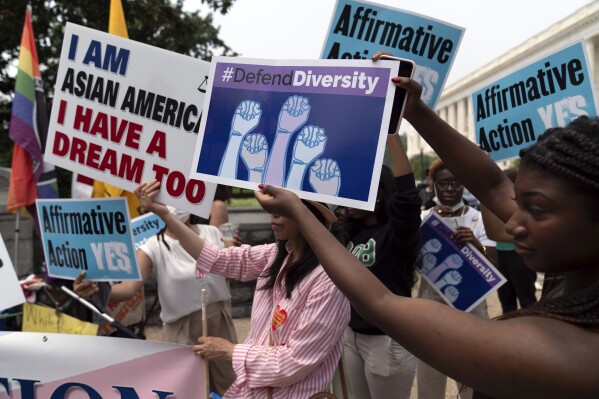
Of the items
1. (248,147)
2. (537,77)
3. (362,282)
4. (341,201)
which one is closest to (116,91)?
(248,147)

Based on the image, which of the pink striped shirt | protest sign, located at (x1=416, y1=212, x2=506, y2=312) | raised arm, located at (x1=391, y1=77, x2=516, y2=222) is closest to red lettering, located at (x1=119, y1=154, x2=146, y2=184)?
the pink striped shirt

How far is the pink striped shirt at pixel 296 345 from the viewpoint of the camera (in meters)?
2.17

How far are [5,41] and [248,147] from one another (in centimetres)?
1275

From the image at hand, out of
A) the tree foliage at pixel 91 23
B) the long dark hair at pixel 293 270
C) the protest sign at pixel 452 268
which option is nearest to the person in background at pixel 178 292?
the long dark hair at pixel 293 270

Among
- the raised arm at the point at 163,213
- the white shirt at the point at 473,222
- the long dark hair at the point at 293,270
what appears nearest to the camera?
the long dark hair at the point at 293,270

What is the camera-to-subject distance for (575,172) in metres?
1.16

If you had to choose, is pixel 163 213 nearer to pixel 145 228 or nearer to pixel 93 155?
pixel 93 155

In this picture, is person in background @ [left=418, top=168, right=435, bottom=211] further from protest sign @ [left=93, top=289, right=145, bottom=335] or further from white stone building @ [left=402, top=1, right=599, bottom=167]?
white stone building @ [left=402, top=1, right=599, bottom=167]

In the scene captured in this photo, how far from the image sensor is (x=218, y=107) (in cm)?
211

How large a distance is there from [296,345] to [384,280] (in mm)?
1092

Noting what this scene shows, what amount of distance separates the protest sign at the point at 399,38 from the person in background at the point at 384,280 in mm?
569

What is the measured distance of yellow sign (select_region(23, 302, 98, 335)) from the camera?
12.1 feet

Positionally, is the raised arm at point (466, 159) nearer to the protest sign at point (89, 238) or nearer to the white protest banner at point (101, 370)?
the white protest banner at point (101, 370)

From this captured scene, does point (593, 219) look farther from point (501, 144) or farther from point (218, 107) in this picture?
point (501, 144)
